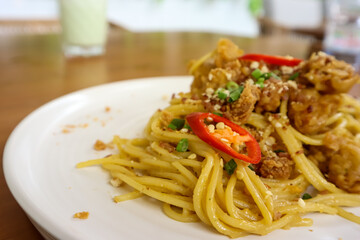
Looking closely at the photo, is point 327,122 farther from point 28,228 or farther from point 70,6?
point 70,6

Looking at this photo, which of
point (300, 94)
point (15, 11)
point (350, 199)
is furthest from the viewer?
point (15, 11)

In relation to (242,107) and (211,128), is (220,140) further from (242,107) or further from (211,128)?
(242,107)

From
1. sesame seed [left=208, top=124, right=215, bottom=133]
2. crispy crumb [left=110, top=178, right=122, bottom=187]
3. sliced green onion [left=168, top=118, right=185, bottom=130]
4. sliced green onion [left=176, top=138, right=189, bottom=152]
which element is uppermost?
sesame seed [left=208, top=124, right=215, bottom=133]

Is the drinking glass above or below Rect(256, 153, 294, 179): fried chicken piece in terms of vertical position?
above

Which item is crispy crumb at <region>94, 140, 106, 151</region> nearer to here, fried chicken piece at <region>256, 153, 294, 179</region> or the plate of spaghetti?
the plate of spaghetti

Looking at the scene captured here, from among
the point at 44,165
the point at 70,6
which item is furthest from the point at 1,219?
the point at 70,6

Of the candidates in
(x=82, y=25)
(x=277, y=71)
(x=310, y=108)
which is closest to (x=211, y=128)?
(x=310, y=108)

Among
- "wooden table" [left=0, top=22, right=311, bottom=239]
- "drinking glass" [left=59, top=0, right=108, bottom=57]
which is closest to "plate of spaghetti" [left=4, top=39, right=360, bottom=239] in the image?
"wooden table" [left=0, top=22, right=311, bottom=239]

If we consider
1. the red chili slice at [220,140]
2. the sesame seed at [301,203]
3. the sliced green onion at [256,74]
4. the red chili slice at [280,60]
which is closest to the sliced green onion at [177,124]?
the red chili slice at [220,140]
